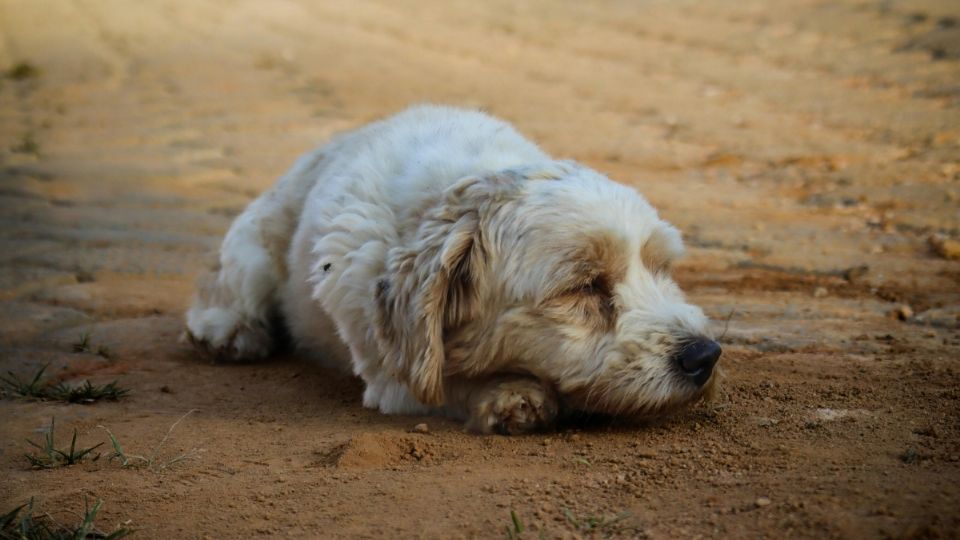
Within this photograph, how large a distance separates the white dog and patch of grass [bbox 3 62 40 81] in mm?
9343

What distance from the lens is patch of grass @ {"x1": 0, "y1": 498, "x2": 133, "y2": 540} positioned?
2732 mm

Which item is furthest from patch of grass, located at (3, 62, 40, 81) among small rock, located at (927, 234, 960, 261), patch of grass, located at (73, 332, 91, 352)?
small rock, located at (927, 234, 960, 261)

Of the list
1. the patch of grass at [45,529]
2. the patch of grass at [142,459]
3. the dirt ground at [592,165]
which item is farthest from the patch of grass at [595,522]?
the patch of grass at [142,459]

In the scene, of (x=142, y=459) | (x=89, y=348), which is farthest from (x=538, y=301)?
(x=89, y=348)

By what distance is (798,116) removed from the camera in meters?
8.77

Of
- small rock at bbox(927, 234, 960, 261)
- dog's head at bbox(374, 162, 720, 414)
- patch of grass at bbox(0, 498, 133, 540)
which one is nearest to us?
patch of grass at bbox(0, 498, 133, 540)

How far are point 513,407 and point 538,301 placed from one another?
0.36 metres

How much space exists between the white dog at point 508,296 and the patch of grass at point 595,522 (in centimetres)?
76

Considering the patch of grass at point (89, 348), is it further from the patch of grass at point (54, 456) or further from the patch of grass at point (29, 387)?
the patch of grass at point (54, 456)

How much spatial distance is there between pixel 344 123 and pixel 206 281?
A: 13.8ft

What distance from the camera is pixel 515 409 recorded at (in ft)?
11.5

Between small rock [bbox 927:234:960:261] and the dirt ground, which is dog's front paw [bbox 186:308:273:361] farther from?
small rock [bbox 927:234:960:261]

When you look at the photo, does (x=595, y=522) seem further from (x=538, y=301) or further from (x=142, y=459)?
(x=142, y=459)

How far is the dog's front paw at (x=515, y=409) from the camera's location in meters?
3.52
